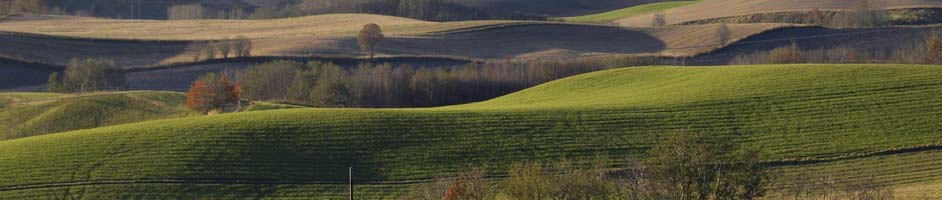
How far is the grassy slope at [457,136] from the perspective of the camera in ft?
129

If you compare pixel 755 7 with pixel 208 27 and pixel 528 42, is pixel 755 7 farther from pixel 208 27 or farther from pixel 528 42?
pixel 208 27

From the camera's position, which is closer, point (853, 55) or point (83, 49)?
point (853, 55)

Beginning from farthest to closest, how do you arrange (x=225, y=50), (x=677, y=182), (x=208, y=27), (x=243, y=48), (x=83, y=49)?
(x=208, y=27), (x=83, y=49), (x=243, y=48), (x=225, y=50), (x=677, y=182)

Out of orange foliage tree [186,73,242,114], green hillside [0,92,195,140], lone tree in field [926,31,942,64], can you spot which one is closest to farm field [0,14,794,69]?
lone tree in field [926,31,942,64]

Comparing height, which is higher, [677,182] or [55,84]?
[677,182]

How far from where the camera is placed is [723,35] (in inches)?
3789

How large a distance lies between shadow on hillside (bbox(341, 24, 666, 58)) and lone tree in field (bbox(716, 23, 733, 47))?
4184mm

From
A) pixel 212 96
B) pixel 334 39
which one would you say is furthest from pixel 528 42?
pixel 212 96

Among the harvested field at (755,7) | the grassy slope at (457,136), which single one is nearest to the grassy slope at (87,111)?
the grassy slope at (457,136)

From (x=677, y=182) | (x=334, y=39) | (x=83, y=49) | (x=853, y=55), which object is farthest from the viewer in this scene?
(x=334, y=39)

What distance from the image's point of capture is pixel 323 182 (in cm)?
3803

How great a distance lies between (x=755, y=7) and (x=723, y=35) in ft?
92.5

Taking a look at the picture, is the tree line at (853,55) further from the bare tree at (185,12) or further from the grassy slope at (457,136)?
the bare tree at (185,12)

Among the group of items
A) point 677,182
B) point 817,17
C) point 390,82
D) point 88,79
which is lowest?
point 88,79
